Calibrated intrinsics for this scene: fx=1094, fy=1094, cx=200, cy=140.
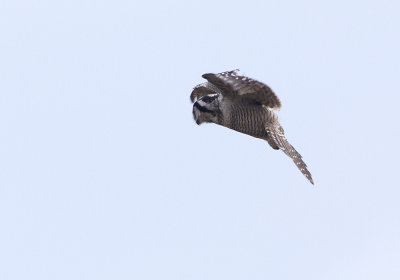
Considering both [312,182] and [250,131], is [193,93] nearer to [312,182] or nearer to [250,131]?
[250,131]

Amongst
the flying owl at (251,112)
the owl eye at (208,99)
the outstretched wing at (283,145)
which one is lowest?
the outstretched wing at (283,145)

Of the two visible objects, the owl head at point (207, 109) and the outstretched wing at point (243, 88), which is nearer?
the outstretched wing at point (243, 88)

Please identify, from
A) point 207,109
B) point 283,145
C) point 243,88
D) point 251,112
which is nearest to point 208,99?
point 207,109

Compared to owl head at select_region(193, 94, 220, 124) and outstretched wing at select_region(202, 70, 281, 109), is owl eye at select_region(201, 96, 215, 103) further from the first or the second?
outstretched wing at select_region(202, 70, 281, 109)

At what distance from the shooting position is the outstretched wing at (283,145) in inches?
731

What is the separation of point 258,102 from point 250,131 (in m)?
0.53

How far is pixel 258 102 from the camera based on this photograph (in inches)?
749

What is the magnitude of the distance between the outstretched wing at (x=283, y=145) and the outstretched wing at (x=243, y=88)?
421 millimetres

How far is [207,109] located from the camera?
1931 centimetres

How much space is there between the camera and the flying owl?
18625 mm

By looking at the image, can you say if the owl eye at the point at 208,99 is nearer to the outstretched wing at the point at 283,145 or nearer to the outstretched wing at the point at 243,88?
the outstretched wing at the point at 243,88

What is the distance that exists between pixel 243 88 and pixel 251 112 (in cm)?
71

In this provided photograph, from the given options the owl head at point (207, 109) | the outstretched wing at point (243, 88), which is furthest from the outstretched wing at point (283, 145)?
the owl head at point (207, 109)

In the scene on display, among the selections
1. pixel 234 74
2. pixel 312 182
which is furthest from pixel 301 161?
pixel 234 74
